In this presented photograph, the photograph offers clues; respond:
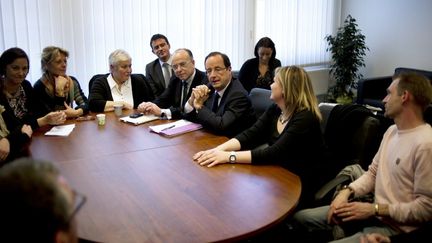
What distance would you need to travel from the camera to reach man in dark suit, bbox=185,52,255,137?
270 centimetres

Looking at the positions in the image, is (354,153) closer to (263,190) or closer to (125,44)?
(263,190)

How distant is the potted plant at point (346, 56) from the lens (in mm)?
5926

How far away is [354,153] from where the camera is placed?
2305mm

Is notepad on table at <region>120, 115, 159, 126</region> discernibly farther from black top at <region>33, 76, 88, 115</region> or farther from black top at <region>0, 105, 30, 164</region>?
black top at <region>0, 105, 30, 164</region>

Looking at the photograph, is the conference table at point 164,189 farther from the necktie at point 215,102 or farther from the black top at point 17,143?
the necktie at point 215,102

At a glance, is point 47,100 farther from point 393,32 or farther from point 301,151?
point 393,32

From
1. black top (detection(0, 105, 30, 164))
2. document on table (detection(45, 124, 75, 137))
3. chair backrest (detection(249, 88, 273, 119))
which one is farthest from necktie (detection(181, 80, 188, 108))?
black top (detection(0, 105, 30, 164))

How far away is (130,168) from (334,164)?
116 cm

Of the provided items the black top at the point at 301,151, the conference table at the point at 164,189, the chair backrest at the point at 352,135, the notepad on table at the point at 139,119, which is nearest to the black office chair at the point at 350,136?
the chair backrest at the point at 352,135

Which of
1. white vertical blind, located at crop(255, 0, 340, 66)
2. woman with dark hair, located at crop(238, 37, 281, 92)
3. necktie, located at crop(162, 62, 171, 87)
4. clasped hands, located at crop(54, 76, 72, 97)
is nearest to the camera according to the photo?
clasped hands, located at crop(54, 76, 72, 97)

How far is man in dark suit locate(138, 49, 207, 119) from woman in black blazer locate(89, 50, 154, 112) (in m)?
0.19

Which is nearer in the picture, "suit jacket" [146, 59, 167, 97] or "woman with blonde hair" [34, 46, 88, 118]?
"woman with blonde hair" [34, 46, 88, 118]

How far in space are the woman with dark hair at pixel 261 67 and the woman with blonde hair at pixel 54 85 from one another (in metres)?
2.03

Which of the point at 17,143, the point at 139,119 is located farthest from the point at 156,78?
the point at 17,143
